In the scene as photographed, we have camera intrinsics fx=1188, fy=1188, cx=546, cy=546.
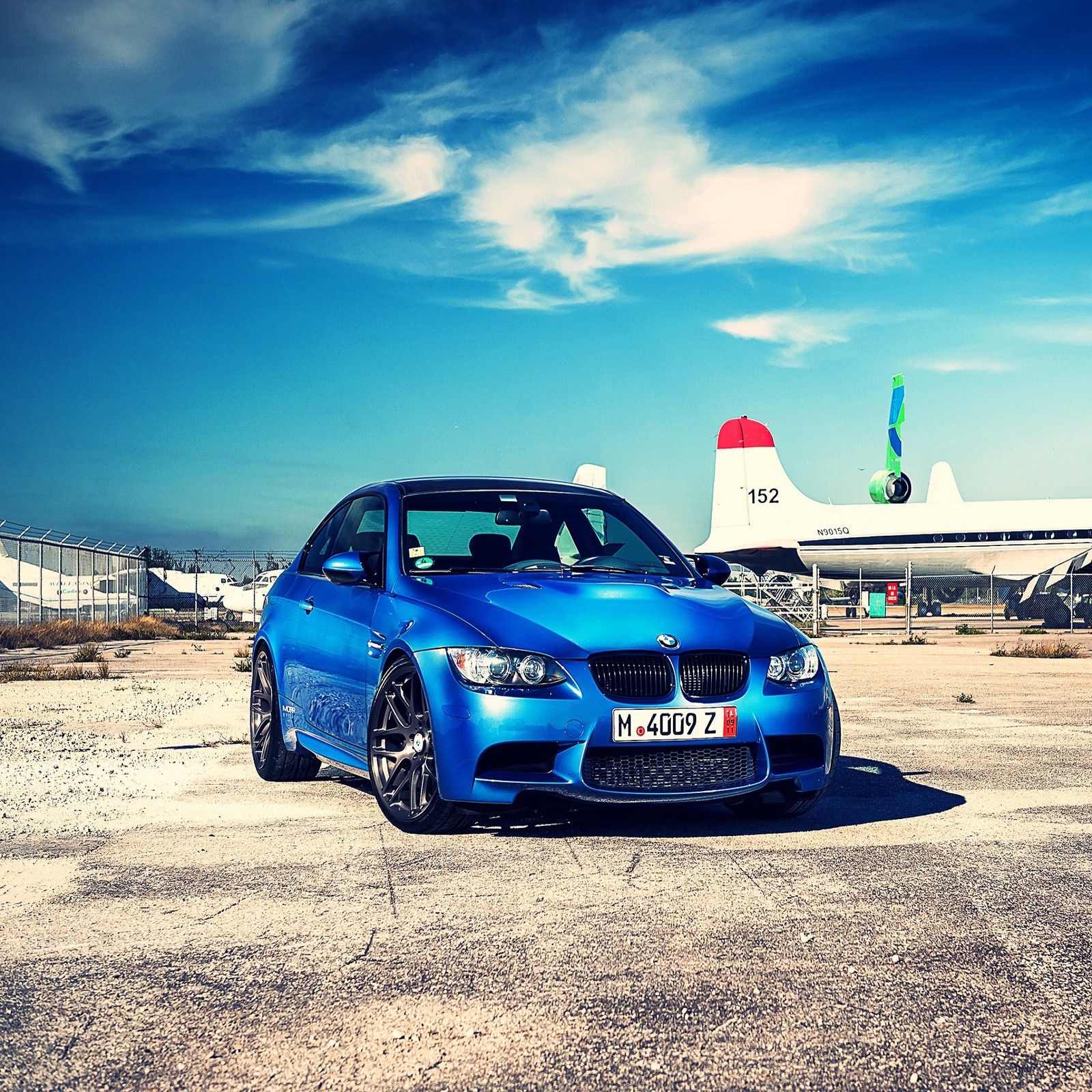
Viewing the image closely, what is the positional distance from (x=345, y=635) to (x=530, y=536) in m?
1.26

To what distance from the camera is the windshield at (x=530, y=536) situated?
621cm

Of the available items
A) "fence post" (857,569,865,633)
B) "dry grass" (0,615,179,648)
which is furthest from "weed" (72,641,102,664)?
"fence post" (857,569,865,633)

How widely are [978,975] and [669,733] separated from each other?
1.83 m

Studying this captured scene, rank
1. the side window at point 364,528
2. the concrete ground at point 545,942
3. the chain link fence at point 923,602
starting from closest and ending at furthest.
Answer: the concrete ground at point 545,942 < the side window at point 364,528 < the chain link fence at point 923,602

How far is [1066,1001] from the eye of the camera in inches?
119

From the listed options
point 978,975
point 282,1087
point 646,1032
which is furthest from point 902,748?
point 282,1087

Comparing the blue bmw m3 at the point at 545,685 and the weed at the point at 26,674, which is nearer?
the blue bmw m3 at the point at 545,685

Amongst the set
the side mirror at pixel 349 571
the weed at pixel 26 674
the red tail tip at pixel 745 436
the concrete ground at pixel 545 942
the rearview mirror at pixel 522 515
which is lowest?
the weed at pixel 26 674

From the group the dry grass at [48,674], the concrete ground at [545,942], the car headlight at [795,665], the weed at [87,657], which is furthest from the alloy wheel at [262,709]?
the weed at [87,657]

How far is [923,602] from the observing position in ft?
204

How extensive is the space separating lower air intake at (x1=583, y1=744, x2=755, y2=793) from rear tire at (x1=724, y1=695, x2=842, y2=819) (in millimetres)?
249

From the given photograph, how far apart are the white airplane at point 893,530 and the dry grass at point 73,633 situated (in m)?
25.9

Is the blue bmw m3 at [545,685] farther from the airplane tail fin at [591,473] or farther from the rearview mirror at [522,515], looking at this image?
the airplane tail fin at [591,473]

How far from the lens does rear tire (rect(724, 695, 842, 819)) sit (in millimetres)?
5371
